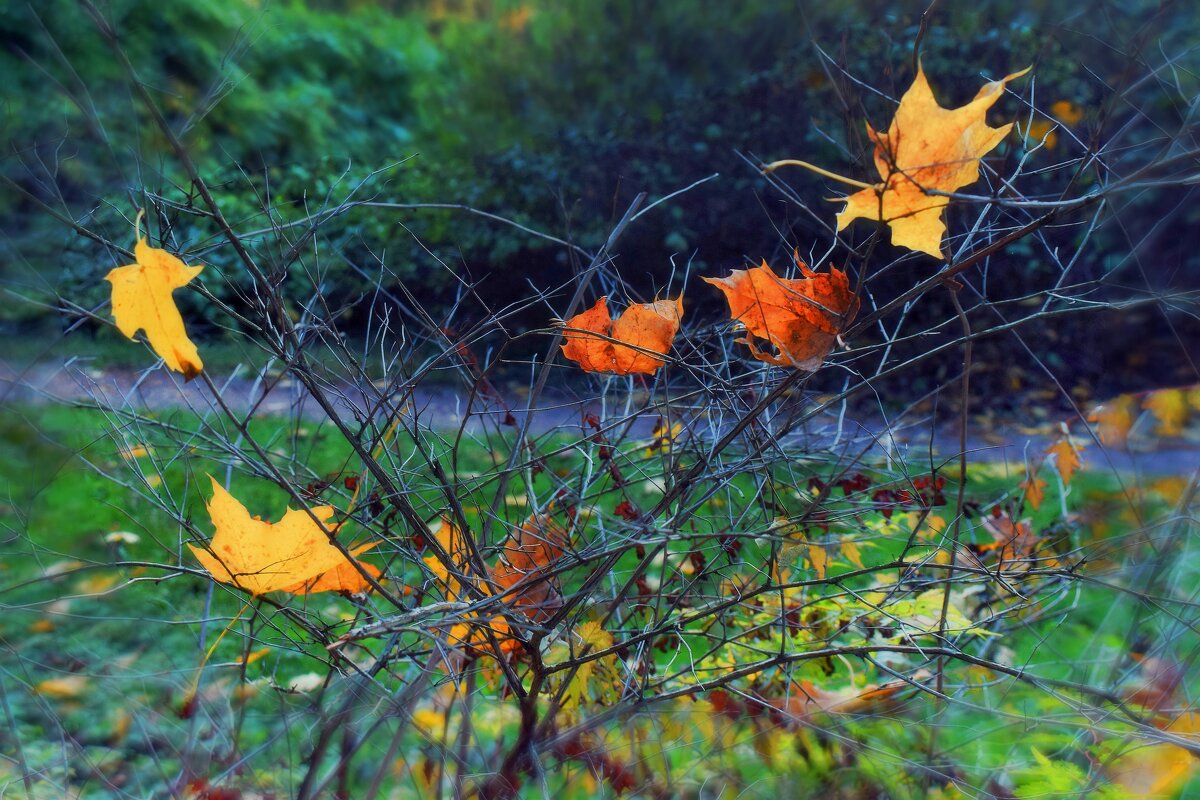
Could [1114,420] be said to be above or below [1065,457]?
above

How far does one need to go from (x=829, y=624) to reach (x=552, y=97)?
15.1 ft

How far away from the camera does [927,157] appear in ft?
3.29

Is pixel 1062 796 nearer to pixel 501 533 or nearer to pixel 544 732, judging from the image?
pixel 544 732

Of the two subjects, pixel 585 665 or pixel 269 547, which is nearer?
pixel 269 547

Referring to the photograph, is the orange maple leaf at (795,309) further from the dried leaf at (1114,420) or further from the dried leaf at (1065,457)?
the dried leaf at (1114,420)

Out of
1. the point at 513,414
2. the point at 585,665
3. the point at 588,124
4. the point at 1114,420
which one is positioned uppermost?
the point at 588,124

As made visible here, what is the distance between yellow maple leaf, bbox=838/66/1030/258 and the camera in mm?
981

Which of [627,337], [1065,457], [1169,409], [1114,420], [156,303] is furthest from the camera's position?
[1169,409]

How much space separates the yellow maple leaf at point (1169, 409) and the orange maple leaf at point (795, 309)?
1981mm

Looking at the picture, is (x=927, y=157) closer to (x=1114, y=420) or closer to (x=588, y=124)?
(x=1114, y=420)

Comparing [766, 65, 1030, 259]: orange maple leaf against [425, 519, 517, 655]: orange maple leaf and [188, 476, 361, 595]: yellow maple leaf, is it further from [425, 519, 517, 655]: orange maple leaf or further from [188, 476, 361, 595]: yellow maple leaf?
[188, 476, 361, 595]: yellow maple leaf

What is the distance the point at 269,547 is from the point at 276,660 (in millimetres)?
588

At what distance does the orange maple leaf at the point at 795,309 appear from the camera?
1.10 meters

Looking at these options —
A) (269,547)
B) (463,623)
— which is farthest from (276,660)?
(463,623)
